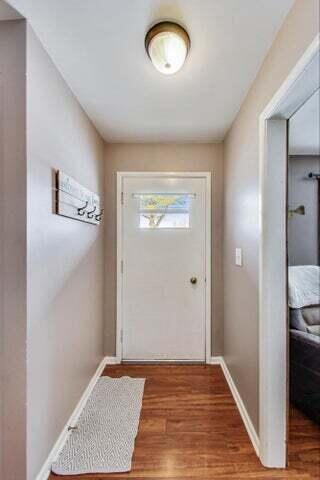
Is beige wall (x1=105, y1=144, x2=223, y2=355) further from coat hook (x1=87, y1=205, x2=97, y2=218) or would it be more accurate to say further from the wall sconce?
the wall sconce

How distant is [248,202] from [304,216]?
1631 millimetres

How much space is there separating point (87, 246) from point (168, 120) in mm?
1278

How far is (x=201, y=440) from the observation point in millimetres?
1839

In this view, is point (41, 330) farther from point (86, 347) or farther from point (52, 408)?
point (86, 347)

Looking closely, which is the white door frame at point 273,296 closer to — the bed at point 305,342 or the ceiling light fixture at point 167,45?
the bed at point 305,342

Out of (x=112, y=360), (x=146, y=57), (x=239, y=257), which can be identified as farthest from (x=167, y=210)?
(x=112, y=360)

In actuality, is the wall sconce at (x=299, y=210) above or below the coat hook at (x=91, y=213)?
above

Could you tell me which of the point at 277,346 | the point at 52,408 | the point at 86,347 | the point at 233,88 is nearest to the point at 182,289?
the point at 86,347

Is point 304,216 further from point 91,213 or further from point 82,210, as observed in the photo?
point 82,210

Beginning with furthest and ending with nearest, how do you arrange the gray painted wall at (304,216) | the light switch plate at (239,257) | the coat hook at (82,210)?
the gray painted wall at (304,216) < the light switch plate at (239,257) < the coat hook at (82,210)

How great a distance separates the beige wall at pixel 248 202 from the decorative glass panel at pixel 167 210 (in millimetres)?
419

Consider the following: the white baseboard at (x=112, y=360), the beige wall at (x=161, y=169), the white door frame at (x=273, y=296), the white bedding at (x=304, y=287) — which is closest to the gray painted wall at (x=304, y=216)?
the white bedding at (x=304, y=287)

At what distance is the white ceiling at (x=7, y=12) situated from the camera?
1285mm

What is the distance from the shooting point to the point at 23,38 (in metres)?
1.38
